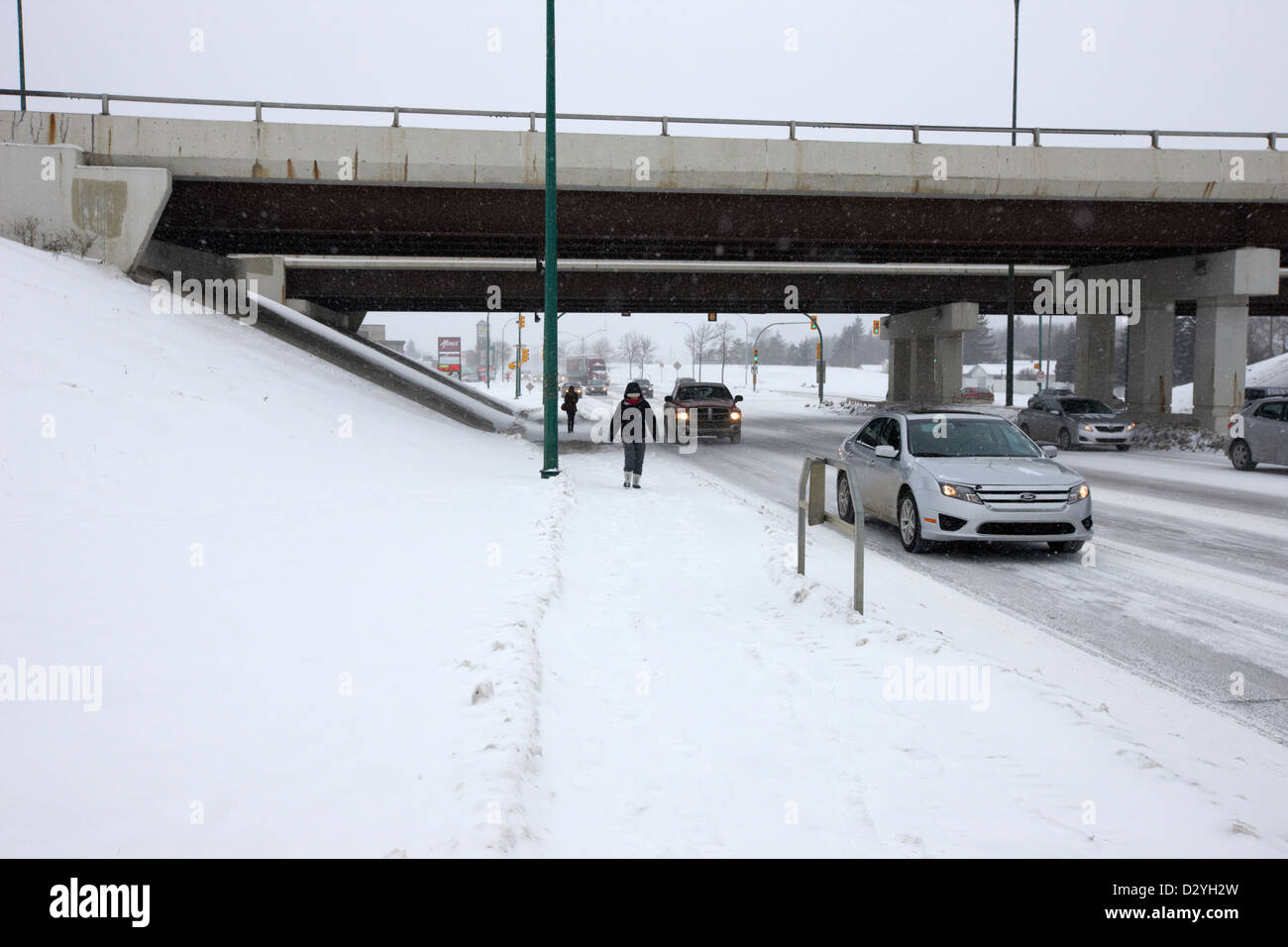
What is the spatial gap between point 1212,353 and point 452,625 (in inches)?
1213

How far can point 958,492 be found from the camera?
10.0m

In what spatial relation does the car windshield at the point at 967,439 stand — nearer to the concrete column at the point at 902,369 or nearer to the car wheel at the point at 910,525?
the car wheel at the point at 910,525

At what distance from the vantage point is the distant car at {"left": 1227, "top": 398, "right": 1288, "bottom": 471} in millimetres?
19750

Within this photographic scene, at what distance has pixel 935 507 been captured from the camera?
33.2ft

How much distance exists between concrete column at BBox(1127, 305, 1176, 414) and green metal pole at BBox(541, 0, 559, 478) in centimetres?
2533

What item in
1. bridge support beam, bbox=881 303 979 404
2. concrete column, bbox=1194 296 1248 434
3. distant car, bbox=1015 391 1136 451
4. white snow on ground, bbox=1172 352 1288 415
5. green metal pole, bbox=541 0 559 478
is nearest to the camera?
green metal pole, bbox=541 0 559 478

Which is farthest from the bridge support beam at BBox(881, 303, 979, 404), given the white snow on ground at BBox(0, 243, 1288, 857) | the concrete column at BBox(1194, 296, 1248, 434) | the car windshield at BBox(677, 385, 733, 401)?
the white snow on ground at BBox(0, 243, 1288, 857)

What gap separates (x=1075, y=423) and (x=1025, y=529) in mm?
20575

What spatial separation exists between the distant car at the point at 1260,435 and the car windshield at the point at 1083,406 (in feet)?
24.8

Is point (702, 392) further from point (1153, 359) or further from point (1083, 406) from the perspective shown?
point (1153, 359)

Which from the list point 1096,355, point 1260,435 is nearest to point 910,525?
point 1260,435

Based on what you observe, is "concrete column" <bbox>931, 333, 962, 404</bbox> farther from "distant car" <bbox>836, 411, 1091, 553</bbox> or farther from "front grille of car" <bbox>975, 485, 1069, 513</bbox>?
"front grille of car" <bbox>975, 485, 1069, 513</bbox>
